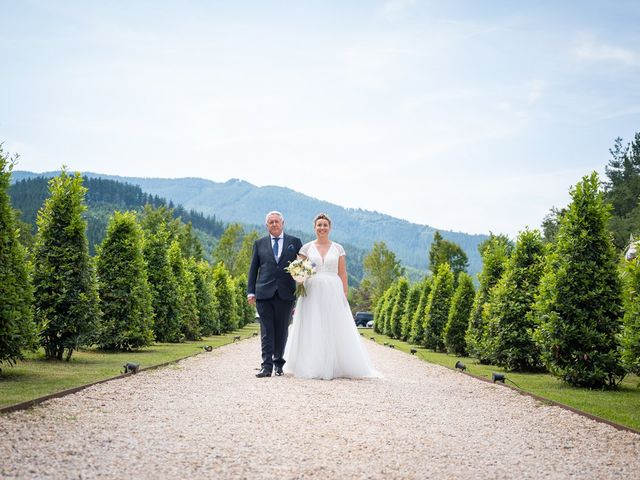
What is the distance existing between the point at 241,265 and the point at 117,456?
2657 inches

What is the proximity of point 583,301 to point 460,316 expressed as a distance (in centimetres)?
923

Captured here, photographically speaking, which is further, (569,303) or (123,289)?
(123,289)

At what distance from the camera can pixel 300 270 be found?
1105 cm

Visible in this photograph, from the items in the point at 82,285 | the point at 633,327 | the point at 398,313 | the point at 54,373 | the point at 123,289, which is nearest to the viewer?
the point at 633,327

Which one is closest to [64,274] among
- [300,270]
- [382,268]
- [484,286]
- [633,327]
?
[300,270]

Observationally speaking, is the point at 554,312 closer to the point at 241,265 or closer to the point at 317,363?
the point at 317,363

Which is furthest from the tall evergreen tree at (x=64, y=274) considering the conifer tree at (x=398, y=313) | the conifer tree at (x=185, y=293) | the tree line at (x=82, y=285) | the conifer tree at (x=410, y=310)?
the conifer tree at (x=398, y=313)

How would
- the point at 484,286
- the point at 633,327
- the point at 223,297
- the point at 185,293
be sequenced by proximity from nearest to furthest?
1. the point at 633,327
2. the point at 484,286
3. the point at 185,293
4. the point at 223,297

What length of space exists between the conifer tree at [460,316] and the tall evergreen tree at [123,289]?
377 inches

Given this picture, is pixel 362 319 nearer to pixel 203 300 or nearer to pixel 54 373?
pixel 203 300

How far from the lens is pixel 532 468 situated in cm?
518

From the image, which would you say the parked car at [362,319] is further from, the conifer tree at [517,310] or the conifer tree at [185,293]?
the conifer tree at [517,310]

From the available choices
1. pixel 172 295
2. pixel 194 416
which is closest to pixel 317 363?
pixel 194 416

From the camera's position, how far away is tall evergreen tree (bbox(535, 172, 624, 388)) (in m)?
10.8
